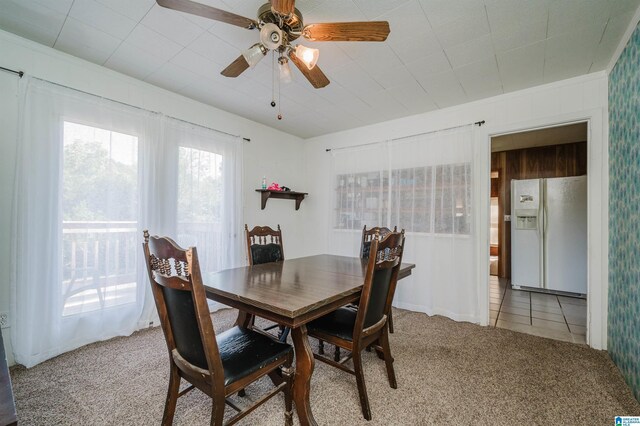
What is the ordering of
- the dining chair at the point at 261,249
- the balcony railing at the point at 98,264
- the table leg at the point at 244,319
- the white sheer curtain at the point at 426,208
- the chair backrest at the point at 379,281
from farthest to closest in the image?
1. the white sheer curtain at the point at 426,208
2. the dining chair at the point at 261,249
3. the balcony railing at the point at 98,264
4. the table leg at the point at 244,319
5. the chair backrest at the point at 379,281

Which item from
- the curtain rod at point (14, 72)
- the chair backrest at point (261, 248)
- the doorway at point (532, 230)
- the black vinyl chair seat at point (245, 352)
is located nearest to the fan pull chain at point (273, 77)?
the chair backrest at point (261, 248)

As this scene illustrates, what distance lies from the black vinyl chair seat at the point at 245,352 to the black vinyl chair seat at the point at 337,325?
317mm

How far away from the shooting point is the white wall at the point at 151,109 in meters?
2.03

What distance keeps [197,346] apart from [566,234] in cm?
516

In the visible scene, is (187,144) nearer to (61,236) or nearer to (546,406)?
(61,236)

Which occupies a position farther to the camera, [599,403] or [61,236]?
[61,236]

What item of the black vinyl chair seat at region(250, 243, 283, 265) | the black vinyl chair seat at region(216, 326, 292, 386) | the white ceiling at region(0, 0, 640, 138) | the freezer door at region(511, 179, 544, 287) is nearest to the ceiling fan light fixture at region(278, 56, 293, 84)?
the white ceiling at region(0, 0, 640, 138)

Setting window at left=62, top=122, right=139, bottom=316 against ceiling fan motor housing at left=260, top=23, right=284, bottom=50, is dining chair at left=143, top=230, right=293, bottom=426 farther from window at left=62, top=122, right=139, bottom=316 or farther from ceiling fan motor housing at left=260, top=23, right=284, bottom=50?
window at left=62, top=122, right=139, bottom=316

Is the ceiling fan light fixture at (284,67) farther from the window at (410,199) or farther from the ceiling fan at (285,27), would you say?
the window at (410,199)

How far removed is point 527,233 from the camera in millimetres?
4477

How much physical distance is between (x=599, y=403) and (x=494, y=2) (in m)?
2.53

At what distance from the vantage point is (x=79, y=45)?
215 cm

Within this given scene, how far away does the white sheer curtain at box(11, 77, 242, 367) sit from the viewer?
2.08 m

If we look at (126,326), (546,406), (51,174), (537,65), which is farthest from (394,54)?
(126,326)
